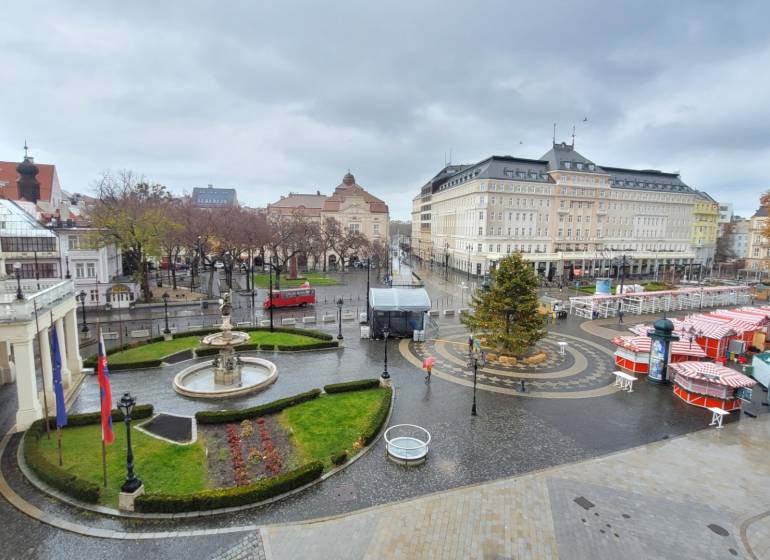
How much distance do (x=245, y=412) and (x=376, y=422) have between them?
17.8 feet

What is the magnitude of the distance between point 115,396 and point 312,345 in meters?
11.3

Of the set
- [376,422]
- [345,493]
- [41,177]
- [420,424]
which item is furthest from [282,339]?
[41,177]

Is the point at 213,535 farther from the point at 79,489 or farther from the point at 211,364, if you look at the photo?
the point at 211,364

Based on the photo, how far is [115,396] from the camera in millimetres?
20000

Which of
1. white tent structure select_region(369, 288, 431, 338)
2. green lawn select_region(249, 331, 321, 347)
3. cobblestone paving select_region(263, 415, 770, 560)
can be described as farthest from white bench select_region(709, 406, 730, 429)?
green lawn select_region(249, 331, 321, 347)

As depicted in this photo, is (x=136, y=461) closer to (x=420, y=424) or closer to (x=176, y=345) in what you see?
(x=420, y=424)

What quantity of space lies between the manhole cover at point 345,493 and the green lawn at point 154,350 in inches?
684

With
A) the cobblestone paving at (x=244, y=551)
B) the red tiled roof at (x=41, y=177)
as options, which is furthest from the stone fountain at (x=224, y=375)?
the red tiled roof at (x=41, y=177)

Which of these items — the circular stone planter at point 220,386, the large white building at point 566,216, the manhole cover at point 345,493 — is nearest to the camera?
the manhole cover at point 345,493

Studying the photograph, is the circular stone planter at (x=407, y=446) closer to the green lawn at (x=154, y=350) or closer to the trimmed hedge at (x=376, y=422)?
the trimmed hedge at (x=376, y=422)

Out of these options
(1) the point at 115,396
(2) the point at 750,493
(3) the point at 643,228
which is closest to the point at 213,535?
(1) the point at 115,396

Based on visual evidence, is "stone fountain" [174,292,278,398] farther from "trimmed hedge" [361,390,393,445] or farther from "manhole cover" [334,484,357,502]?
"manhole cover" [334,484,357,502]

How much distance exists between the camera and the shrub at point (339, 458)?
1412 centimetres

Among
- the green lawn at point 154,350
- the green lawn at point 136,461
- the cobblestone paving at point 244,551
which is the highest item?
the green lawn at point 154,350
